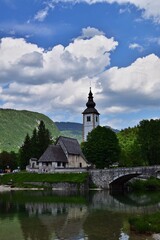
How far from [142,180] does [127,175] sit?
28.1 ft

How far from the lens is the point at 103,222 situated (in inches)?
1645

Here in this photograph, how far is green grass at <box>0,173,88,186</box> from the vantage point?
9756 centimetres

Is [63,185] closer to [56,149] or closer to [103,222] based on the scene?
[56,149]

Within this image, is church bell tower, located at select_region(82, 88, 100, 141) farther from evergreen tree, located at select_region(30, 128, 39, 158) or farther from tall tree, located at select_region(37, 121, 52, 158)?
evergreen tree, located at select_region(30, 128, 39, 158)

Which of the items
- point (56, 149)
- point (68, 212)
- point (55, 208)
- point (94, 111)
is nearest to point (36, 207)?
point (55, 208)

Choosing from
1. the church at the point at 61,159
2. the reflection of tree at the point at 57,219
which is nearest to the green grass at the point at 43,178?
the church at the point at 61,159

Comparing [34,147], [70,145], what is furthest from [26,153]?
[70,145]

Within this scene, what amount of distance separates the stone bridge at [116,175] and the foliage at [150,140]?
7.40 meters

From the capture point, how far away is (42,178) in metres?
102

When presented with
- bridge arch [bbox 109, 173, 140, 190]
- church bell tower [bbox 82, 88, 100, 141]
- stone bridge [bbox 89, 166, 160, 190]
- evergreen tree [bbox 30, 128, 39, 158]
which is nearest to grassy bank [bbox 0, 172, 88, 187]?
stone bridge [bbox 89, 166, 160, 190]

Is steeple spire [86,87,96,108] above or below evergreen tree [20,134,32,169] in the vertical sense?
above

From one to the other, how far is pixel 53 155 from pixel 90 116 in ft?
120

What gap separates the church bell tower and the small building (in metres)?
22.1

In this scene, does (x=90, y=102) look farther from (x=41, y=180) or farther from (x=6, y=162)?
(x=41, y=180)
